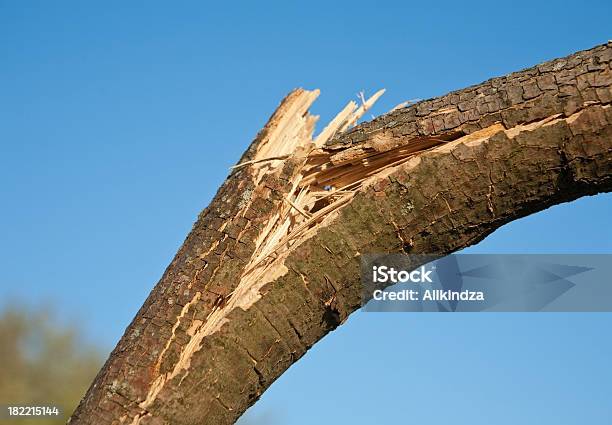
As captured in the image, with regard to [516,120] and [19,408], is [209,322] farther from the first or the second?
[19,408]

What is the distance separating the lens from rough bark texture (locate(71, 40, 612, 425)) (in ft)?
7.24

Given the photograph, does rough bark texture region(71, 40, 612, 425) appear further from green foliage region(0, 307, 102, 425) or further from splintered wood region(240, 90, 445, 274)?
green foliage region(0, 307, 102, 425)

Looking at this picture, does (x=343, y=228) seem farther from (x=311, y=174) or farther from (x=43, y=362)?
(x=43, y=362)

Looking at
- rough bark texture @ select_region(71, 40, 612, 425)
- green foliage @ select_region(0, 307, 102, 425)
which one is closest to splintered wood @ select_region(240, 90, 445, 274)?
rough bark texture @ select_region(71, 40, 612, 425)

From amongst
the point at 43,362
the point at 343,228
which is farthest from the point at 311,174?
the point at 43,362

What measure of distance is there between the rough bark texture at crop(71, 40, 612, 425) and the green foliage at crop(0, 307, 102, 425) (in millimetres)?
8479

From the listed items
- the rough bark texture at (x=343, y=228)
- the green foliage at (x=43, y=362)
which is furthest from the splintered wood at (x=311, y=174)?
the green foliage at (x=43, y=362)

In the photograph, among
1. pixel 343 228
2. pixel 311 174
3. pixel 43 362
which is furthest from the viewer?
pixel 43 362

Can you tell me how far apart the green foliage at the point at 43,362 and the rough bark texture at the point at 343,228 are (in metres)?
8.48

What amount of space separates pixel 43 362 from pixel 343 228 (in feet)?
31.7

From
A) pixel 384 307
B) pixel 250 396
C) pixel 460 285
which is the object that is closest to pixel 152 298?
pixel 250 396

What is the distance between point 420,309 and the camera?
2646 millimetres

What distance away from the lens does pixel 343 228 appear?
2.36m

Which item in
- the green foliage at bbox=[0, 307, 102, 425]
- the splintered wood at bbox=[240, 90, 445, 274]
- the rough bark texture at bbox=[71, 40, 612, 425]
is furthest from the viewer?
the green foliage at bbox=[0, 307, 102, 425]
